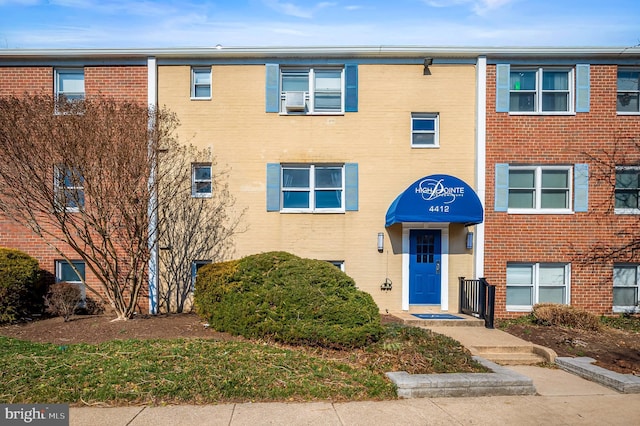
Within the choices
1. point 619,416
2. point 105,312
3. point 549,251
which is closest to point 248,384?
point 619,416

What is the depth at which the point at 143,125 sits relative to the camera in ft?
31.4

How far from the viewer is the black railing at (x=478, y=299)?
32.9 ft

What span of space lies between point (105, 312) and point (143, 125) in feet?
16.4

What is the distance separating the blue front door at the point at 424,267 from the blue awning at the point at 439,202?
1258mm

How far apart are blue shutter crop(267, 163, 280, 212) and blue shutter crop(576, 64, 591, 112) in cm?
809

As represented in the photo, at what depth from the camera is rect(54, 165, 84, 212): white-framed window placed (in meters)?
9.06

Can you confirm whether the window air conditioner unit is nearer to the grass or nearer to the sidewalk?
the grass

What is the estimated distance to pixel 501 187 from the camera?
11.6 metres

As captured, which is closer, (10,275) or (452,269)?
(10,275)

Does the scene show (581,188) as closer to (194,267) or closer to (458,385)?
(458,385)

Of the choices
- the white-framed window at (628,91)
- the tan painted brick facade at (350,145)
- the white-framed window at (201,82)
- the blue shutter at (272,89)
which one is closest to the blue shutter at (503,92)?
the tan painted brick facade at (350,145)

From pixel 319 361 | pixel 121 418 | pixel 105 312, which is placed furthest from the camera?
pixel 105 312

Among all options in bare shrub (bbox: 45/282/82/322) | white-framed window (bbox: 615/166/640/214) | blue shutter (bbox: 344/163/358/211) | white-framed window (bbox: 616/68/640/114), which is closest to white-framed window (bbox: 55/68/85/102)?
bare shrub (bbox: 45/282/82/322)

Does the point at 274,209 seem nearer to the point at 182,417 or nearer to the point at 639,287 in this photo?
the point at 182,417
